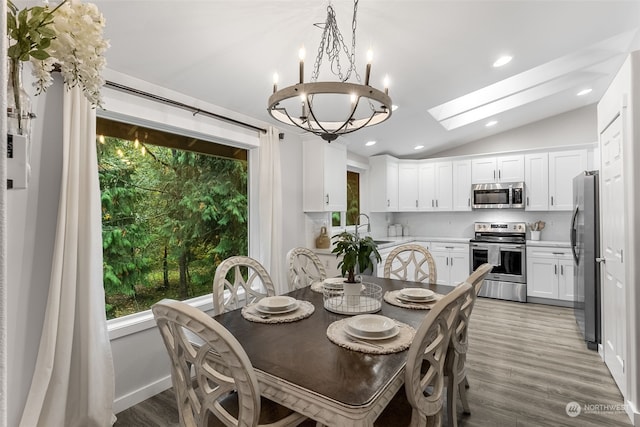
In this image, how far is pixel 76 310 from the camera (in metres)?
1.96

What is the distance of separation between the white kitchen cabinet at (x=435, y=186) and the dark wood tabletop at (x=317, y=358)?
4.24 m

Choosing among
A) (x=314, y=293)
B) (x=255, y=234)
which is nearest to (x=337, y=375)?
(x=314, y=293)

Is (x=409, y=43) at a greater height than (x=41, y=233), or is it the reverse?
(x=409, y=43)

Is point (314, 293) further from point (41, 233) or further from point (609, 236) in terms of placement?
point (609, 236)

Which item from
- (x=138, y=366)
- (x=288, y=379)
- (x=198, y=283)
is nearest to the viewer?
(x=288, y=379)

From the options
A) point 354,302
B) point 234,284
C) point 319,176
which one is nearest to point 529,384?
point 354,302

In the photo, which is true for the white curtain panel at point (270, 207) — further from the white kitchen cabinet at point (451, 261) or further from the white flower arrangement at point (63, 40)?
the white kitchen cabinet at point (451, 261)

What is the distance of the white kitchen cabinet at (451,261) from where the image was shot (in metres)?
5.25

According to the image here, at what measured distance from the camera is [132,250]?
256cm

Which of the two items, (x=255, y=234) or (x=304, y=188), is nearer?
(x=255, y=234)

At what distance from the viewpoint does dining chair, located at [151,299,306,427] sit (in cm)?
100

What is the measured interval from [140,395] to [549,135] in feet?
20.9

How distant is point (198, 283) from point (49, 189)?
1.51 m

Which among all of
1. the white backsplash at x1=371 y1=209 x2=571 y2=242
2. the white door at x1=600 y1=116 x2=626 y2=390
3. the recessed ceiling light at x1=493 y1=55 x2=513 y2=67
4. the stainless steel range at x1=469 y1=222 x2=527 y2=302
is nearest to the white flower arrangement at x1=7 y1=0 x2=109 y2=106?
the white door at x1=600 y1=116 x2=626 y2=390
